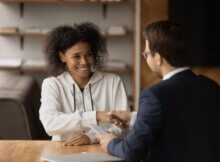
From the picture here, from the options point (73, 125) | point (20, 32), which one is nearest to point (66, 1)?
point (20, 32)

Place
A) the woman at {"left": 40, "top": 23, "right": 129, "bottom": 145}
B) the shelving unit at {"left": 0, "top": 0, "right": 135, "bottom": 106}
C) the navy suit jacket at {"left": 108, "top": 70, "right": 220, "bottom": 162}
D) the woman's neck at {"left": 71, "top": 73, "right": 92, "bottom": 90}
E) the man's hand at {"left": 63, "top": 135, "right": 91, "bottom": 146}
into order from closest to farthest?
1. the navy suit jacket at {"left": 108, "top": 70, "right": 220, "bottom": 162}
2. the man's hand at {"left": 63, "top": 135, "right": 91, "bottom": 146}
3. the woman at {"left": 40, "top": 23, "right": 129, "bottom": 145}
4. the woman's neck at {"left": 71, "top": 73, "right": 92, "bottom": 90}
5. the shelving unit at {"left": 0, "top": 0, "right": 135, "bottom": 106}

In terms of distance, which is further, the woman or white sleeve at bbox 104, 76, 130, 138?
white sleeve at bbox 104, 76, 130, 138

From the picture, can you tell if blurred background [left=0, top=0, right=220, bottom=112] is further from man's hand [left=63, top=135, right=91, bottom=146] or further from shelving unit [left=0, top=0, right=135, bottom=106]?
Result: man's hand [left=63, top=135, right=91, bottom=146]

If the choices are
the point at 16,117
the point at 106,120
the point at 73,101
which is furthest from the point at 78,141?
the point at 16,117

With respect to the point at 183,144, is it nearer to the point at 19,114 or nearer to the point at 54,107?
the point at 54,107

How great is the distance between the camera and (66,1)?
566cm

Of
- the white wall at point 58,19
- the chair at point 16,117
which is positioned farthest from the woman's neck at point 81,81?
the white wall at point 58,19

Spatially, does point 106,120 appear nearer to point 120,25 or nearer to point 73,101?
point 73,101

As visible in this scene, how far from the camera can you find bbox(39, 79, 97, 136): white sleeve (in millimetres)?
2713

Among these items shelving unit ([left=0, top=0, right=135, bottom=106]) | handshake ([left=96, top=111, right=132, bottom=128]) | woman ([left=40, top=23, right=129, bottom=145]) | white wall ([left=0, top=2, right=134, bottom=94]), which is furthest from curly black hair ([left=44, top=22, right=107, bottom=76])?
white wall ([left=0, top=2, right=134, bottom=94])

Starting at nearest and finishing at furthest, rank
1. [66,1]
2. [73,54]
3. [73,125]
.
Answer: [73,125] → [73,54] → [66,1]

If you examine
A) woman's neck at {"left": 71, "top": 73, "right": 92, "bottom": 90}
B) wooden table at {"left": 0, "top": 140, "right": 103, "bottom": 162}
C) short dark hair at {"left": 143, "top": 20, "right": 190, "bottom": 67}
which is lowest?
wooden table at {"left": 0, "top": 140, "right": 103, "bottom": 162}

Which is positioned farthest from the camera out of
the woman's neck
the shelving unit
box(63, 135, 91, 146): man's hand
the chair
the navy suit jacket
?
the shelving unit

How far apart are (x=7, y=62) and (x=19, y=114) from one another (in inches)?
95.1
